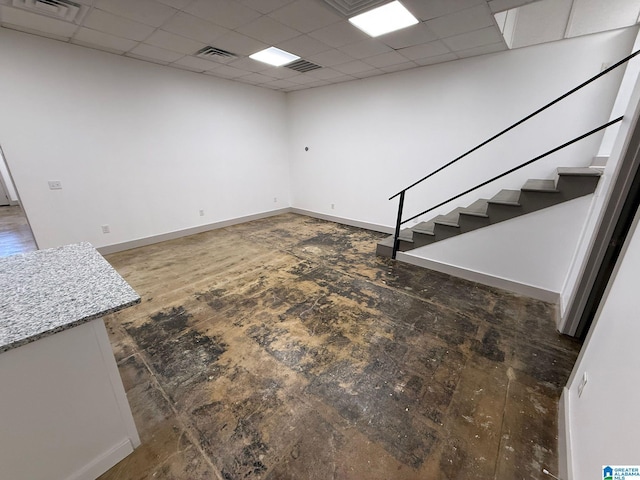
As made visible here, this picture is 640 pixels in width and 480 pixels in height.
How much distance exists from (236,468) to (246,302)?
169 centimetres

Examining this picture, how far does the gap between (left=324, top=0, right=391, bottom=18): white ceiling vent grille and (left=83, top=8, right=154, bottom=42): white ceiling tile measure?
2.16 metres

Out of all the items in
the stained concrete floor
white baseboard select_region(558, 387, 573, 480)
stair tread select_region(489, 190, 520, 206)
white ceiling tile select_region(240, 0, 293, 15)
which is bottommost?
the stained concrete floor

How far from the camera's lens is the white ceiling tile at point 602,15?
2.72 m

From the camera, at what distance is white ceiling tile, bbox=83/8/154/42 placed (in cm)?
270

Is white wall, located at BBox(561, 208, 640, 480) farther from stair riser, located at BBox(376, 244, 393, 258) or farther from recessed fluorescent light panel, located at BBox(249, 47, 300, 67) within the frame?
recessed fluorescent light panel, located at BBox(249, 47, 300, 67)

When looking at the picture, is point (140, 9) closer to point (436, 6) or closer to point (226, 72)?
point (226, 72)

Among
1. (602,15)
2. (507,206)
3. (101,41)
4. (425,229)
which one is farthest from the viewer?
(425,229)

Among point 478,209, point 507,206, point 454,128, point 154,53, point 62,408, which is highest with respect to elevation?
point 154,53

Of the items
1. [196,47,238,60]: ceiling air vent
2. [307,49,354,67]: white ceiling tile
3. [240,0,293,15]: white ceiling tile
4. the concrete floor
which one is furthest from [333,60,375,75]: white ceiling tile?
the concrete floor

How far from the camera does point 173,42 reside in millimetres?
3330

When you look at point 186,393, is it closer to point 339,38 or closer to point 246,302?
point 246,302

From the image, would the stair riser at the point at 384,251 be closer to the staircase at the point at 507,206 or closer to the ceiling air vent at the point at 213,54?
the staircase at the point at 507,206

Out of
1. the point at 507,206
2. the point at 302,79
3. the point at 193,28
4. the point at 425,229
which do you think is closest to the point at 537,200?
the point at 507,206

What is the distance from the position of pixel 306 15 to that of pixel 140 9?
1.63 meters
